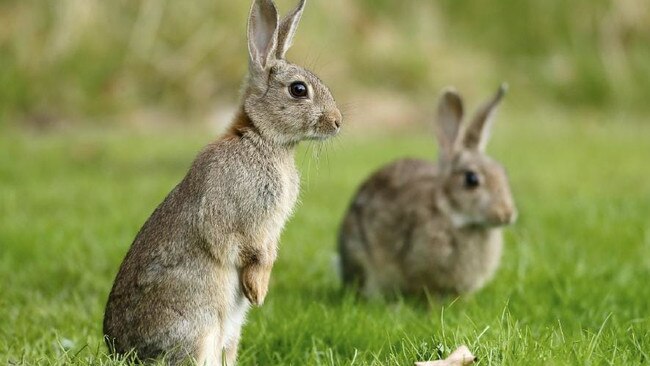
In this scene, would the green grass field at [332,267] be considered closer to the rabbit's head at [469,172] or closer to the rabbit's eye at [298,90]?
the rabbit's eye at [298,90]

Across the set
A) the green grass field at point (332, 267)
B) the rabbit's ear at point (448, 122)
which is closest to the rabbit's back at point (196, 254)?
the green grass field at point (332, 267)

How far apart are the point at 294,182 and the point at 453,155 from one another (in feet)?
7.39

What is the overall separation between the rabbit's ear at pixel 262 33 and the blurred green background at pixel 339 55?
7.23m

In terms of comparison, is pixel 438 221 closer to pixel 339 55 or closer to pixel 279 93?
pixel 279 93

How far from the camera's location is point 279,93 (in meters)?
3.88

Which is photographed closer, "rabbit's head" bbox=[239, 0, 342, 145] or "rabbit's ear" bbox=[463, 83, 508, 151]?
"rabbit's head" bbox=[239, 0, 342, 145]

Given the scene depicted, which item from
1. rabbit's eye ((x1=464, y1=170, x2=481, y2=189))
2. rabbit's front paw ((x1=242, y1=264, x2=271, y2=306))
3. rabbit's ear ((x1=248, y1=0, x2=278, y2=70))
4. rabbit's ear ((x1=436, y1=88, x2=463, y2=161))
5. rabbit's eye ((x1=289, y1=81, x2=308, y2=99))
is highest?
rabbit's ear ((x1=248, y1=0, x2=278, y2=70))

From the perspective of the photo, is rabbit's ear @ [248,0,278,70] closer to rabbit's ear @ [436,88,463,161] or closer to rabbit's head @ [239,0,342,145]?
rabbit's head @ [239,0,342,145]

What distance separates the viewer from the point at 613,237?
22.2 feet

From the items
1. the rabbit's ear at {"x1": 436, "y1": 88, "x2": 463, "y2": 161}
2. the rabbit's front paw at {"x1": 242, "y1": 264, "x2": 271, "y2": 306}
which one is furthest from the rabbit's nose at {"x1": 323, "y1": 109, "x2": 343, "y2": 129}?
the rabbit's ear at {"x1": 436, "y1": 88, "x2": 463, "y2": 161}

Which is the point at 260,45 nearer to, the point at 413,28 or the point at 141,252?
the point at 141,252

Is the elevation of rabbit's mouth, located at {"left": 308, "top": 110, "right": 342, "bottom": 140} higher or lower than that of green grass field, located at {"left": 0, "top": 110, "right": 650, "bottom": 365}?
higher

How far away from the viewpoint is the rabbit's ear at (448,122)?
595 centimetres

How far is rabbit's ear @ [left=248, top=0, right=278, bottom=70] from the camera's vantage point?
3.86 metres
